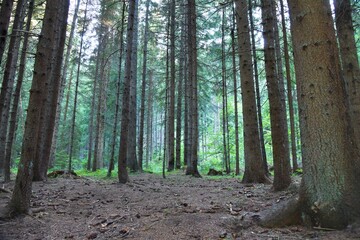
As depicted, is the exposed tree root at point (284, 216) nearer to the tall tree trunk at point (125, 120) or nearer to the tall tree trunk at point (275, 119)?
the tall tree trunk at point (275, 119)

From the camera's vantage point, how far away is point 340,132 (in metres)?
3.20

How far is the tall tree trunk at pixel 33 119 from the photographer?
4.84m

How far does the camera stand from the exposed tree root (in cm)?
348

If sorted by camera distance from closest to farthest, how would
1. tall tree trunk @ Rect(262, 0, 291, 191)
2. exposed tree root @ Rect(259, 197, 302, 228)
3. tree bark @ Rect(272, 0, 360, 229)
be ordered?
tree bark @ Rect(272, 0, 360, 229)
exposed tree root @ Rect(259, 197, 302, 228)
tall tree trunk @ Rect(262, 0, 291, 191)

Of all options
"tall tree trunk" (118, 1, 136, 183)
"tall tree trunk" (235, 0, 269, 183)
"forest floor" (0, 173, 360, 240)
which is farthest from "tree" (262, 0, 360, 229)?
"tall tree trunk" (118, 1, 136, 183)

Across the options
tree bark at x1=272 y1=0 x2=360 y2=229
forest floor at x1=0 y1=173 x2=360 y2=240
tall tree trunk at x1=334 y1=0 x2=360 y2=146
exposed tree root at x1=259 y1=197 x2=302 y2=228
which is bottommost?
forest floor at x1=0 y1=173 x2=360 y2=240

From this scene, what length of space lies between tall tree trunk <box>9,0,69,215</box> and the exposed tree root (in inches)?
153

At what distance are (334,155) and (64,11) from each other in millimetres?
8917

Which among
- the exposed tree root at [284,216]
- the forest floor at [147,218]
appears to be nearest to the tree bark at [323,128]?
the exposed tree root at [284,216]

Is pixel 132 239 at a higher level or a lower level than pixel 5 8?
lower

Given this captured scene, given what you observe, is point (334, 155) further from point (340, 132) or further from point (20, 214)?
point (20, 214)

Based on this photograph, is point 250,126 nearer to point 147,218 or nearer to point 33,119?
point 147,218

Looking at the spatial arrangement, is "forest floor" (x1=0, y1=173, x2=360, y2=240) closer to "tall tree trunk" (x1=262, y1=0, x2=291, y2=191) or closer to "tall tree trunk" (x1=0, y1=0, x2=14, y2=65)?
"tall tree trunk" (x1=262, y1=0, x2=291, y2=191)

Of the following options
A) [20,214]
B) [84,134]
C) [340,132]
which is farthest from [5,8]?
[84,134]
